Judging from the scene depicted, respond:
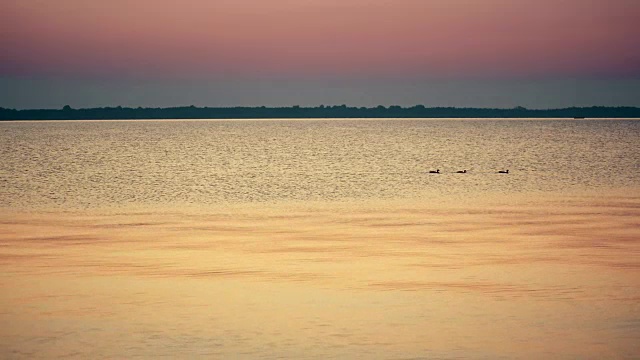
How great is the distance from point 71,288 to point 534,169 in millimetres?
55479

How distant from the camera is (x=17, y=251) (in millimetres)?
24062

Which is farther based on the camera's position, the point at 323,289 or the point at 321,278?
the point at 321,278

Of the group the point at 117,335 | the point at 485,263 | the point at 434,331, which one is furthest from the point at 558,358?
the point at 485,263

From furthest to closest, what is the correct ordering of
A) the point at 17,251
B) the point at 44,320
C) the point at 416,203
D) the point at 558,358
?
the point at 416,203
the point at 17,251
the point at 44,320
the point at 558,358

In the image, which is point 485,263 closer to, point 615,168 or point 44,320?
point 44,320

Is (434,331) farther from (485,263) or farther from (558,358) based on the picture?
(485,263)

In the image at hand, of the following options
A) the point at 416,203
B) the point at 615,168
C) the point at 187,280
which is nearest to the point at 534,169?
the point at 615,168

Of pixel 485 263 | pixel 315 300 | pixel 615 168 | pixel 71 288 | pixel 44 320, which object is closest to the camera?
pixel 44 320

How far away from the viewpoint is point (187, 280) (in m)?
19.9

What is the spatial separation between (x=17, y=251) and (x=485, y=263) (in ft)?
38.5

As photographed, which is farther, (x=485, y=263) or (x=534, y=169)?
(x=534, y=169)

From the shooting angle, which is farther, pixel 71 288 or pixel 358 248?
A: pixel 358 248

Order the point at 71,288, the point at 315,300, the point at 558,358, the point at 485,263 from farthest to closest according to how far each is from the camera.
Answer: the point at 485,263
the point at 71,288
the point at 315,300
the point at 558,358

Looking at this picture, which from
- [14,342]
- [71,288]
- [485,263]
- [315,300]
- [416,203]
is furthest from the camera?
[416,203]
